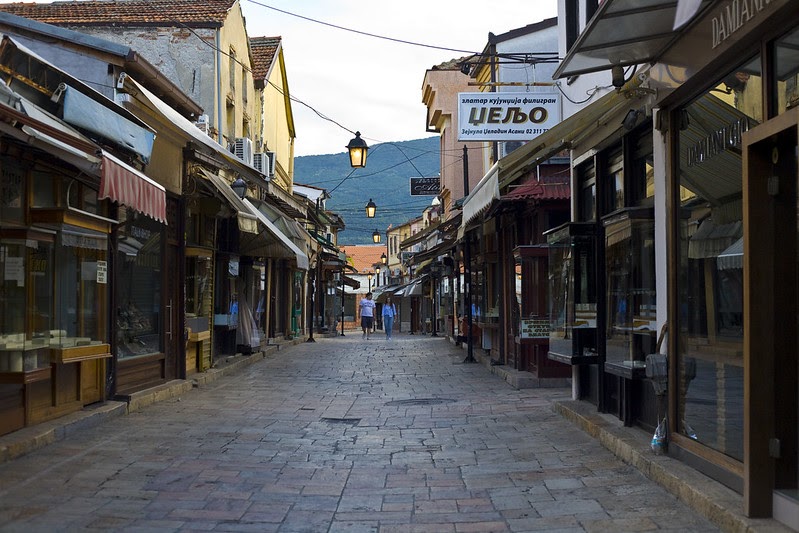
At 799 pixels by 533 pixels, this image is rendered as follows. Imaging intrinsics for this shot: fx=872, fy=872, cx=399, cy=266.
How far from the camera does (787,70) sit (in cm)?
515

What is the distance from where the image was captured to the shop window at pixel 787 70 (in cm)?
504

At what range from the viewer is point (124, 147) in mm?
9945

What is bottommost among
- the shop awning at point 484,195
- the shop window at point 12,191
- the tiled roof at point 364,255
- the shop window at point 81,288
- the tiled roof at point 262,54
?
the shop window at point 81,288

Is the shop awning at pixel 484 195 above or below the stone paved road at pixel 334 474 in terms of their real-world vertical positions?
above

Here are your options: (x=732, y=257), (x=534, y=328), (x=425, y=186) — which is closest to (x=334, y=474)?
(x=732, y=257)

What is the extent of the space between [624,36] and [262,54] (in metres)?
24.6

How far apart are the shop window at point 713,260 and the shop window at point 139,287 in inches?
286

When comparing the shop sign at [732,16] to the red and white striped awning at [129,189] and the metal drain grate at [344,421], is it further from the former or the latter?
the metal drain grate at [344,421]

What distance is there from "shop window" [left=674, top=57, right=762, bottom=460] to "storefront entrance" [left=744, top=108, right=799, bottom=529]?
53cm

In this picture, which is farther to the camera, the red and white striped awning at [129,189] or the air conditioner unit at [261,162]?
the air conditioner unit at [261,162]

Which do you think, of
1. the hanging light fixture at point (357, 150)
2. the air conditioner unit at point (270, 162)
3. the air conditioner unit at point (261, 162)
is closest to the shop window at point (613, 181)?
the hanging light fixture at point (357, 150)

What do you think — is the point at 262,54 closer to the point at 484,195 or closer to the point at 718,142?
the point at 484,195

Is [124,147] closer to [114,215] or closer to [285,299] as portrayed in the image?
[114,215]

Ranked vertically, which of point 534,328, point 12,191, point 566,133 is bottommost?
point 534,328
